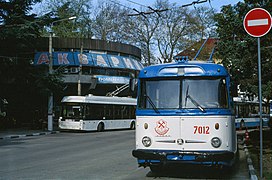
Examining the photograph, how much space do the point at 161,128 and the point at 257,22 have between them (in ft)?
11.0

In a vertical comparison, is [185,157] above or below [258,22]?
below

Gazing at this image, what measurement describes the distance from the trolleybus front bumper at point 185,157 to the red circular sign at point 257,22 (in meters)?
2.87

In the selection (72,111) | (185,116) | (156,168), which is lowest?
(156,168)

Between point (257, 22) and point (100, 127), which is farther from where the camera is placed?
point (100, 127)

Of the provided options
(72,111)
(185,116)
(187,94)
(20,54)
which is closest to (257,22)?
Answer: (187,94)

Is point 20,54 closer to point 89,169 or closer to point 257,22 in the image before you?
point 89,169

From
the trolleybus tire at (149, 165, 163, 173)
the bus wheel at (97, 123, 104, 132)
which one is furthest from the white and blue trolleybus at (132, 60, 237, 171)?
the bus wheel at (97, 123, 104, 132)

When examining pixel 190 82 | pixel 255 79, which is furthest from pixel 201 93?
pixel 255 79

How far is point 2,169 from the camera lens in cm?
1076

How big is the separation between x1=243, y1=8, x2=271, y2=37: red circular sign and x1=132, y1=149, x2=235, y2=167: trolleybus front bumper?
2.87 m

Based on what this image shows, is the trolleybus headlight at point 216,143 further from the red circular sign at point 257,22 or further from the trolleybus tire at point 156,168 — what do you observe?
the red circular sign at point 257,22

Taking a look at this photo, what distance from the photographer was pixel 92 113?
2925cm

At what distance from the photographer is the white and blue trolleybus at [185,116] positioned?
8.75m

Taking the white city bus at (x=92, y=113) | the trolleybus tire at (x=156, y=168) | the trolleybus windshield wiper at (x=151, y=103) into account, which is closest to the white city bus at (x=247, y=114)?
the white city bus at (x=92, y=113)
